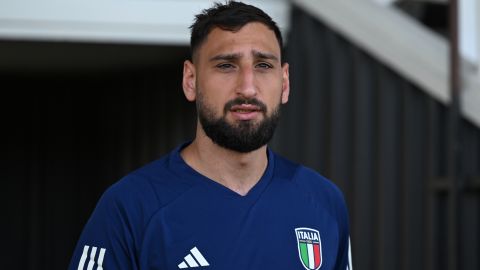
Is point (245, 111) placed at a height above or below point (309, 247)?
above

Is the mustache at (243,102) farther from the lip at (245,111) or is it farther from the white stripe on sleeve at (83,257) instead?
the white stripe on sleeve at (83,257)

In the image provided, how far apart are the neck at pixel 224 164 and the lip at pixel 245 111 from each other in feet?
0.52

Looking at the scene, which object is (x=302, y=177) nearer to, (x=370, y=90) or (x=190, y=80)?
(x=190, y=80)

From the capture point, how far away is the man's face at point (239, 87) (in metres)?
2.72

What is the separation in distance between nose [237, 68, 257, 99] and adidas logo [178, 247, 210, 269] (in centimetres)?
45

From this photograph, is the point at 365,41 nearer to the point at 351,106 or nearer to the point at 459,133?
the point at 351,106

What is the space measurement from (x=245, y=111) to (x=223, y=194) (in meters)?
0.28

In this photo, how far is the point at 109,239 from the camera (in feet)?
8.66

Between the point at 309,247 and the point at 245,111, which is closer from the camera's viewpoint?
the point at 245,111

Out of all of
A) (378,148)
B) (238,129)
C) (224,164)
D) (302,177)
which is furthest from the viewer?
(378,148)

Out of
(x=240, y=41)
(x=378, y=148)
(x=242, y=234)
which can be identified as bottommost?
(x=378, y=148)

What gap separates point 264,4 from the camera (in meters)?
5.78

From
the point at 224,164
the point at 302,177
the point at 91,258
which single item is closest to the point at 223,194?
the point at 224,164

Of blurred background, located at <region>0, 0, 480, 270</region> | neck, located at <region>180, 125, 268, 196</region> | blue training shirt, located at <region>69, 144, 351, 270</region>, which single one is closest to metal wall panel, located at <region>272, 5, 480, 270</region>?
blurred background, located at <region>0, 0, 480, 270</region>
